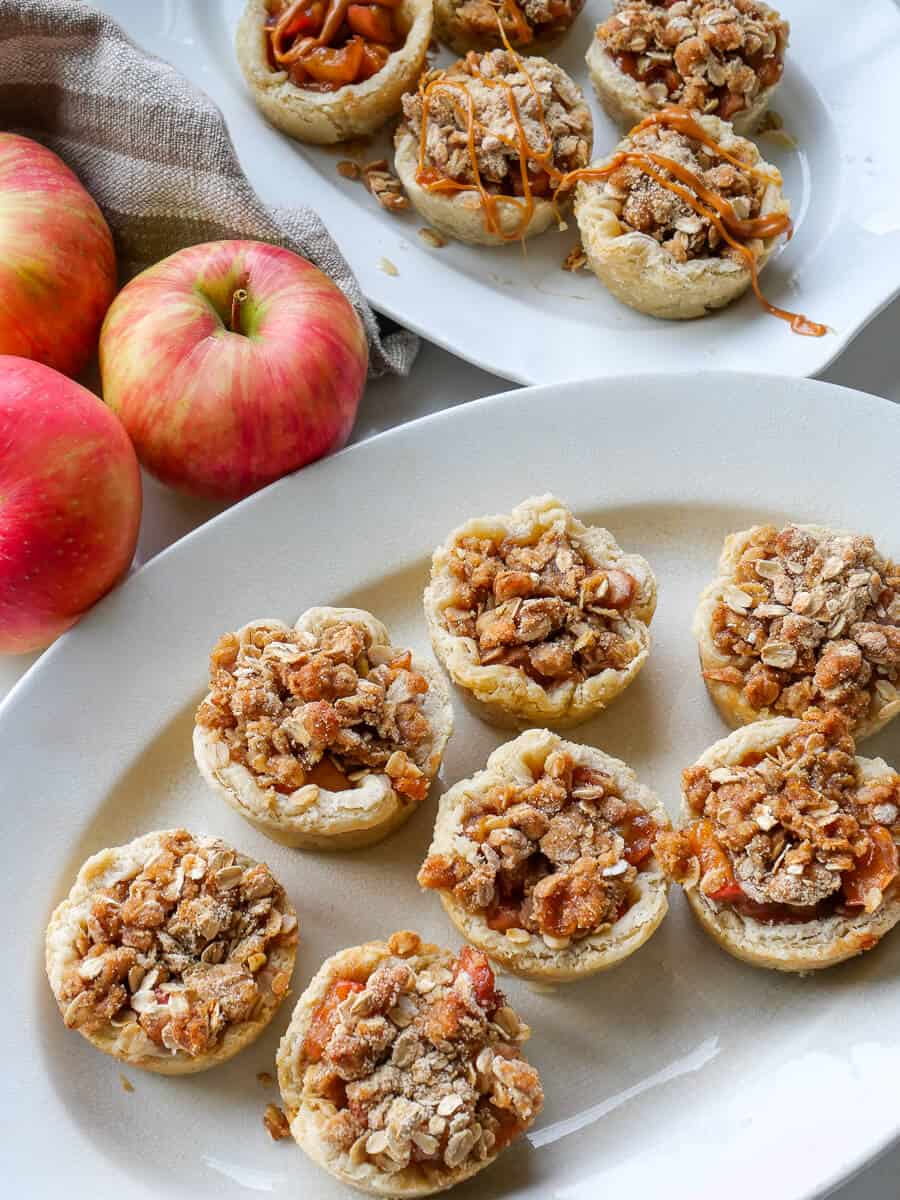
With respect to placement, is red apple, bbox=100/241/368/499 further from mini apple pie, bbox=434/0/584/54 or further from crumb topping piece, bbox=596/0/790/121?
crumb topping piece, bbox=596/0/790/121

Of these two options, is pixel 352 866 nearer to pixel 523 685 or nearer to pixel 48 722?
pixel 523 685

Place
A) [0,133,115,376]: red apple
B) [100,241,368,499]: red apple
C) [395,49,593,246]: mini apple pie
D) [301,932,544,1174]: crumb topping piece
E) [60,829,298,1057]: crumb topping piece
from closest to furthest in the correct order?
[301,932,544,1174]: crumb topping piece < [60,829,298,1057]: crumb topping piece < [100,241,368,499]: red apple < [0,133,115,376]: red apple < [395,49,593,246]: mini apple pie

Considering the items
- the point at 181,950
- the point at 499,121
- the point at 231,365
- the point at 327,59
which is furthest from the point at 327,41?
the point at 181,950

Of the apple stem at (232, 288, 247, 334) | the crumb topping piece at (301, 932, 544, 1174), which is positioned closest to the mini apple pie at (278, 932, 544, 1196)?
the crumb topping piece at (301, 932, 544, 1174)

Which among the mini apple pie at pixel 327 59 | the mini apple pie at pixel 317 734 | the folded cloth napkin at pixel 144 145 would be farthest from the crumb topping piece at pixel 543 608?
the mini apple pie at pixel 327 59

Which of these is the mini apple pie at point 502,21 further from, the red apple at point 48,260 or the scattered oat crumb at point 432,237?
the red apple at point 48,260

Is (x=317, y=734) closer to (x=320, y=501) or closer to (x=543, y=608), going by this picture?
(x=543, y=608)

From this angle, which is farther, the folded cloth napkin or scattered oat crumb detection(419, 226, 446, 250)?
scattered oat crumb detection(419, 226, 446, 250)
